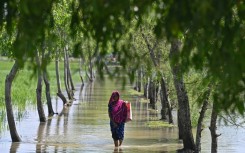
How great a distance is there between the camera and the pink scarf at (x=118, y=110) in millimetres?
21000

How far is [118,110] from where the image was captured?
21.0m

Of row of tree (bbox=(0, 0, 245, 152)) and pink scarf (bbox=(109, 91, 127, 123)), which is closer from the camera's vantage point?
row of tree (bbox=(0, 0, 245, 152))

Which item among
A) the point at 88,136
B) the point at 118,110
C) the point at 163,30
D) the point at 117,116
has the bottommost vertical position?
the point at 88,136

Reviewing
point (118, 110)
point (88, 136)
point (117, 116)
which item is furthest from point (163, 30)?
point (88, 136)

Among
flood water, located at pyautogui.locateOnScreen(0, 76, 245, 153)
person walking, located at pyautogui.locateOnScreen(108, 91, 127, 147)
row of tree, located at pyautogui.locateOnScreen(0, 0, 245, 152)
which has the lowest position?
flood water, located at pyautogui.locateOnScreen(0, 76, 245, 153)

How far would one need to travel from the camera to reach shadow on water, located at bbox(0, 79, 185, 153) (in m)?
21.0

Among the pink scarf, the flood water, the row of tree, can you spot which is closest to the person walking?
the pink scarf

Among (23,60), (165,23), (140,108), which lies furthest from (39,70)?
(140,108)

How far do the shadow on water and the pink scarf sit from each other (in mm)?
850

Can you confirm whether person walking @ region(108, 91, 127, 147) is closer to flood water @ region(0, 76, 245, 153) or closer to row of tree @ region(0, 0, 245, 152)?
flood water @ region(0, 76, 245, 153)

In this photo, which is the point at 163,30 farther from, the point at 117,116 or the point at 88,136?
the point at 88,136

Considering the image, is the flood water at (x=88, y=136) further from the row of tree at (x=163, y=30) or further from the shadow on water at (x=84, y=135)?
the row of tree at (x=163, y=30)

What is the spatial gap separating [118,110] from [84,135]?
13.1 ft

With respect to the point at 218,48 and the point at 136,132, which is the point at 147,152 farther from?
the point at 218,48
